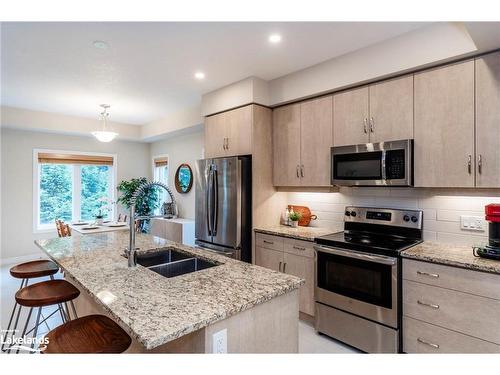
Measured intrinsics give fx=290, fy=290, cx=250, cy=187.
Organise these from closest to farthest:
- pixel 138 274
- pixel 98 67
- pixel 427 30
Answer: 1. pixel 138 274
2. pixel 427 30
3. pixel 98 67

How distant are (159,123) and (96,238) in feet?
10.5

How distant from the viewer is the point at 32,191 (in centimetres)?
523

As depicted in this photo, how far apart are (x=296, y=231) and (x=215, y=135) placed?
5.28 ft

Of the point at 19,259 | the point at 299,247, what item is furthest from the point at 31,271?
the point at 19,259

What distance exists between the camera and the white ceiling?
2.27 metres

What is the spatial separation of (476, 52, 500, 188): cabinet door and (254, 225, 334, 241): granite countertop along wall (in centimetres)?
138

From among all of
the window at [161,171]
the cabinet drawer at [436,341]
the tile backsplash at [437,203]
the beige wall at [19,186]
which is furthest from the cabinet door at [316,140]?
the beige wall at [19,186]

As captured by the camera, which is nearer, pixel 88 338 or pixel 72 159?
pixel 88 338

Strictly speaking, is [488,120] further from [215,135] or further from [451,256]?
[215,135]

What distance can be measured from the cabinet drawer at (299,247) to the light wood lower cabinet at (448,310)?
0.84 m

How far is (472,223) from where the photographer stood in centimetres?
234
